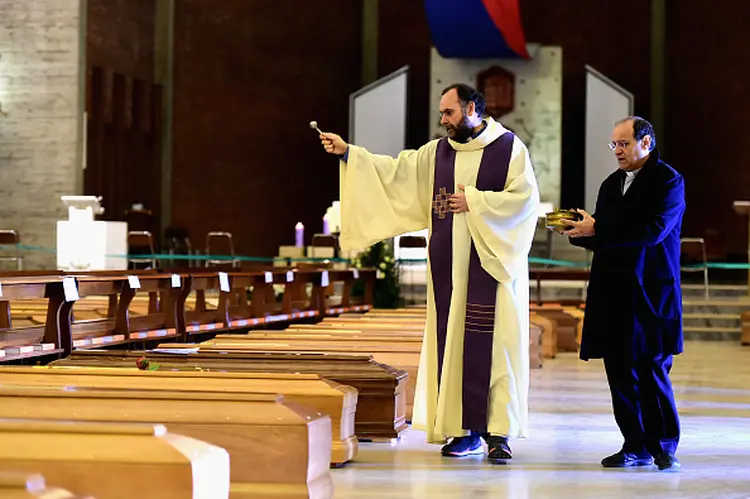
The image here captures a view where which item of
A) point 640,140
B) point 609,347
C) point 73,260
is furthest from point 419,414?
point 73,260

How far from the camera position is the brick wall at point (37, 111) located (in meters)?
16.7

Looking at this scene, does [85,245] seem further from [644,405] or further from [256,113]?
[644,405]

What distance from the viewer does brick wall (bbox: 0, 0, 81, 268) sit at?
1670 centimetres

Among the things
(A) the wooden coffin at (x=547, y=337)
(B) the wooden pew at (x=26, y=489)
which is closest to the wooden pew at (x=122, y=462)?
(B) the wooden pew at (x=26, y=489)

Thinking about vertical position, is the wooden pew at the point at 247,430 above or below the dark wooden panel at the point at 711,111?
below

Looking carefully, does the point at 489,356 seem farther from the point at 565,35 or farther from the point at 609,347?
the point at 565,35

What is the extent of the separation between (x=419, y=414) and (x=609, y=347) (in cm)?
80

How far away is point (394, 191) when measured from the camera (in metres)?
5.09

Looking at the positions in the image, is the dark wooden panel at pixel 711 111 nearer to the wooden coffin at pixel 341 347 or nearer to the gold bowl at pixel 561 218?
the wooden coffin at pixel 341 347

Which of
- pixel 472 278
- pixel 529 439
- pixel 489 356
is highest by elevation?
pixel 472 278

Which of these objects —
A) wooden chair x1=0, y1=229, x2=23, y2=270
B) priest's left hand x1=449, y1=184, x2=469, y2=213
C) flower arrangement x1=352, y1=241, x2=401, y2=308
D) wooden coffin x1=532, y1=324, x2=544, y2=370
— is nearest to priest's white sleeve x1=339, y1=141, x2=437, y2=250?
priest's left hand x1=449, y1=184, x2=469, y2=213

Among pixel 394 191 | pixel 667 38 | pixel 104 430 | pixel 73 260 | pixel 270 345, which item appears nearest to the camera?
pixel 104 430

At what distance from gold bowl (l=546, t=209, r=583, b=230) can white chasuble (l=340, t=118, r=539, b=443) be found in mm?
161

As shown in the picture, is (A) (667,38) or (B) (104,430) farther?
(A) (667,38)
